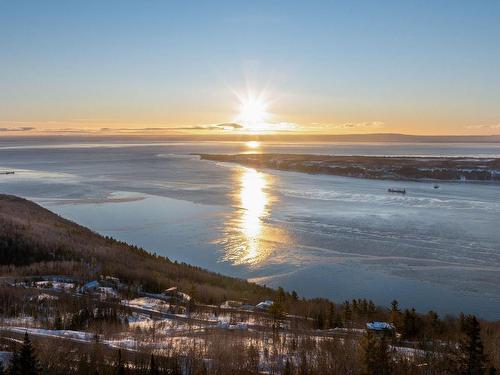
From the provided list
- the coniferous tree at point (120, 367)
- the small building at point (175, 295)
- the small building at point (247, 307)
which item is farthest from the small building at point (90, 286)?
the coniferous tree at point (120, 367)

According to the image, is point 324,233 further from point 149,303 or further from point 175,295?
point 149,303

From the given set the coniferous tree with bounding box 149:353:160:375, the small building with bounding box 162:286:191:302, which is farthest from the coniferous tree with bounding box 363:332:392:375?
the small building with bounding box 162:286:191:302

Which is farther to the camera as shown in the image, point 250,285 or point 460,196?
point 460,196

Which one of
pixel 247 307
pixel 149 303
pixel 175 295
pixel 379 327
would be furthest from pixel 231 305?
pixel 379 327

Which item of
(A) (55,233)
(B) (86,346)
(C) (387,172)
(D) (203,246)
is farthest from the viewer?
(C) (387,172)

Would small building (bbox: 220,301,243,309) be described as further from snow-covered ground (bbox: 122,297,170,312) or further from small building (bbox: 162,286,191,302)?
snow-covered ground (bbox: 122,297,170,312)

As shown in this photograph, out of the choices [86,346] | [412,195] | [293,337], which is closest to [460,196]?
[412,195]

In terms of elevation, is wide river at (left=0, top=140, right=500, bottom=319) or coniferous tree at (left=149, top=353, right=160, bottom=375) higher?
coniferous tree at (left=149, top=353, right=160, bottom=375)

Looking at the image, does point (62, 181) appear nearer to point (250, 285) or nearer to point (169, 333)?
point (250, 285)
